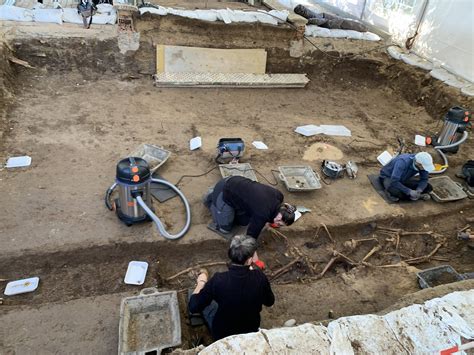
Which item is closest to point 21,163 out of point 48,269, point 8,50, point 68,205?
point 68,205

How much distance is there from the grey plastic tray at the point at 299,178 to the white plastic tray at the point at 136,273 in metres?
2.48

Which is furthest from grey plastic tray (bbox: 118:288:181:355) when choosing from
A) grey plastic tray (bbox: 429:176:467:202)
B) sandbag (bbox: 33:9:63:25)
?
sandbag (bbox: 33:9:63:25)

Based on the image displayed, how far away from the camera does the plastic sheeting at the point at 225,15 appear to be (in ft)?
26.8

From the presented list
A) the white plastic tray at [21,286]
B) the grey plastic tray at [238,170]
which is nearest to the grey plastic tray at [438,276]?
the grey plastic tray at [238,170]

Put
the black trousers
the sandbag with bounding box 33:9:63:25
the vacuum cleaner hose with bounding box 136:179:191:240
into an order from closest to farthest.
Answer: the vacuum cleaner hose with bounding box 136:179:191:240
the black trousers
the sandbag with bounding box 33:9:63:25

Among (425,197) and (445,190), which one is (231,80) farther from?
(445,190)

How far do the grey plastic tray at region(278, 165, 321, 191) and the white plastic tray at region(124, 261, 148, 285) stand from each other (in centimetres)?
248

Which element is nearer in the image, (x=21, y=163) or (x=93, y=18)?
(x=21, y=163)

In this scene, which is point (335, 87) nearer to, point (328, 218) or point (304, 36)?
point (304, 36)

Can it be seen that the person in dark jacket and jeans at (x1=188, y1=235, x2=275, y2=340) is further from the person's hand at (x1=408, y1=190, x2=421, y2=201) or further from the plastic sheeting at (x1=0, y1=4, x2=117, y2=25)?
the plastic sheeting at (x1=0, y1=4, x2=117, y2=25)

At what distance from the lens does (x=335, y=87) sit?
9500 mm

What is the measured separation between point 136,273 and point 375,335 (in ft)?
9.36

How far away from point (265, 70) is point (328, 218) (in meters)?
5.02

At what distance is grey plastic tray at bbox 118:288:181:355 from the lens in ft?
11.3
